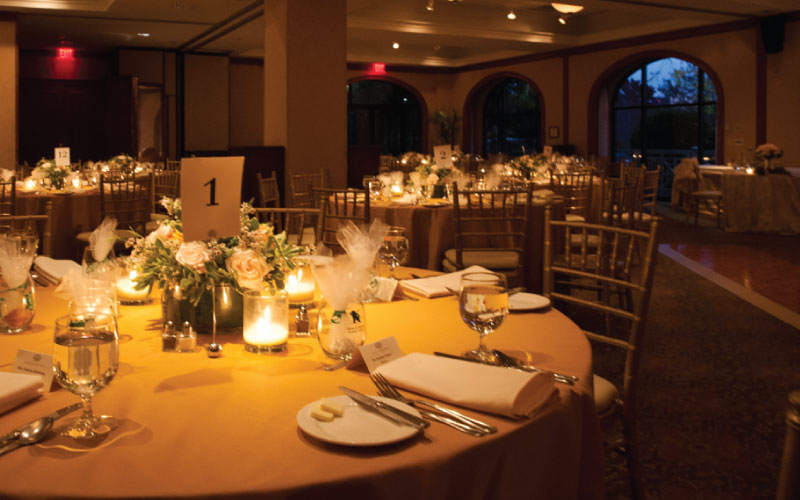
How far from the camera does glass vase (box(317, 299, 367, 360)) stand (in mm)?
1667

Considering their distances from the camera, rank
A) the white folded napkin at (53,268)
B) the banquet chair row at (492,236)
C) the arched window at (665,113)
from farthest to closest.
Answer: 1. the arched window at (665,113)
2. the banquet chair row at (492,236)
3. the white folded napkin at (53,268)

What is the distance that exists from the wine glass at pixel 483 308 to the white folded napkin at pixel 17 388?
Answer: 883 millimetres

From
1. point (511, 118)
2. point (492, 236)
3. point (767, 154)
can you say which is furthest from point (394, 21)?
point (492, 236)

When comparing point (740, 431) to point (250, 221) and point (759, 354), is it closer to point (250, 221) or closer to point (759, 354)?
point (759, 354)

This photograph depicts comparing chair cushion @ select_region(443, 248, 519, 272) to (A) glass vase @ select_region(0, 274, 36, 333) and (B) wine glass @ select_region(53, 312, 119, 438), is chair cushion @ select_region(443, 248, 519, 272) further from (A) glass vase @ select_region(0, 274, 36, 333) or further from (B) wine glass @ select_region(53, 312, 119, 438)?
(B) wine glass @ select_region(53, 312, 119, 438)

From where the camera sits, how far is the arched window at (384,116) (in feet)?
63.8

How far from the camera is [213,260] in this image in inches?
70.0

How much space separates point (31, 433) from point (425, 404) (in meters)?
0.67

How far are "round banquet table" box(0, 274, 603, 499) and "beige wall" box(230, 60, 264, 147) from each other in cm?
1601

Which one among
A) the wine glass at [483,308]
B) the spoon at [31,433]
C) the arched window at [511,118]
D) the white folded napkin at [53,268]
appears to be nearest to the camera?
the spoon at [31,433]

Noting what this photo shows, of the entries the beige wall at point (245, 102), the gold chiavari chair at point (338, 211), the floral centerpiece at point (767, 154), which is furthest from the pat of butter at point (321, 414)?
the beige wall at point (245, 102)

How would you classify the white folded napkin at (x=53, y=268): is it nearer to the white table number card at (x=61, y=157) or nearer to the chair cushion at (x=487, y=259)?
the chair cushion at (x=487, y=259)

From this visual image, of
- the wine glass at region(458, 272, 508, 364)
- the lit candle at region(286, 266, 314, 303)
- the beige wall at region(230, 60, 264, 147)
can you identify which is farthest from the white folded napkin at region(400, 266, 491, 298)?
the beige wall at region(230, 60, 264, 147)

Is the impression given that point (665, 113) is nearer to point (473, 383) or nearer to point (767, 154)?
point (767, 154)
